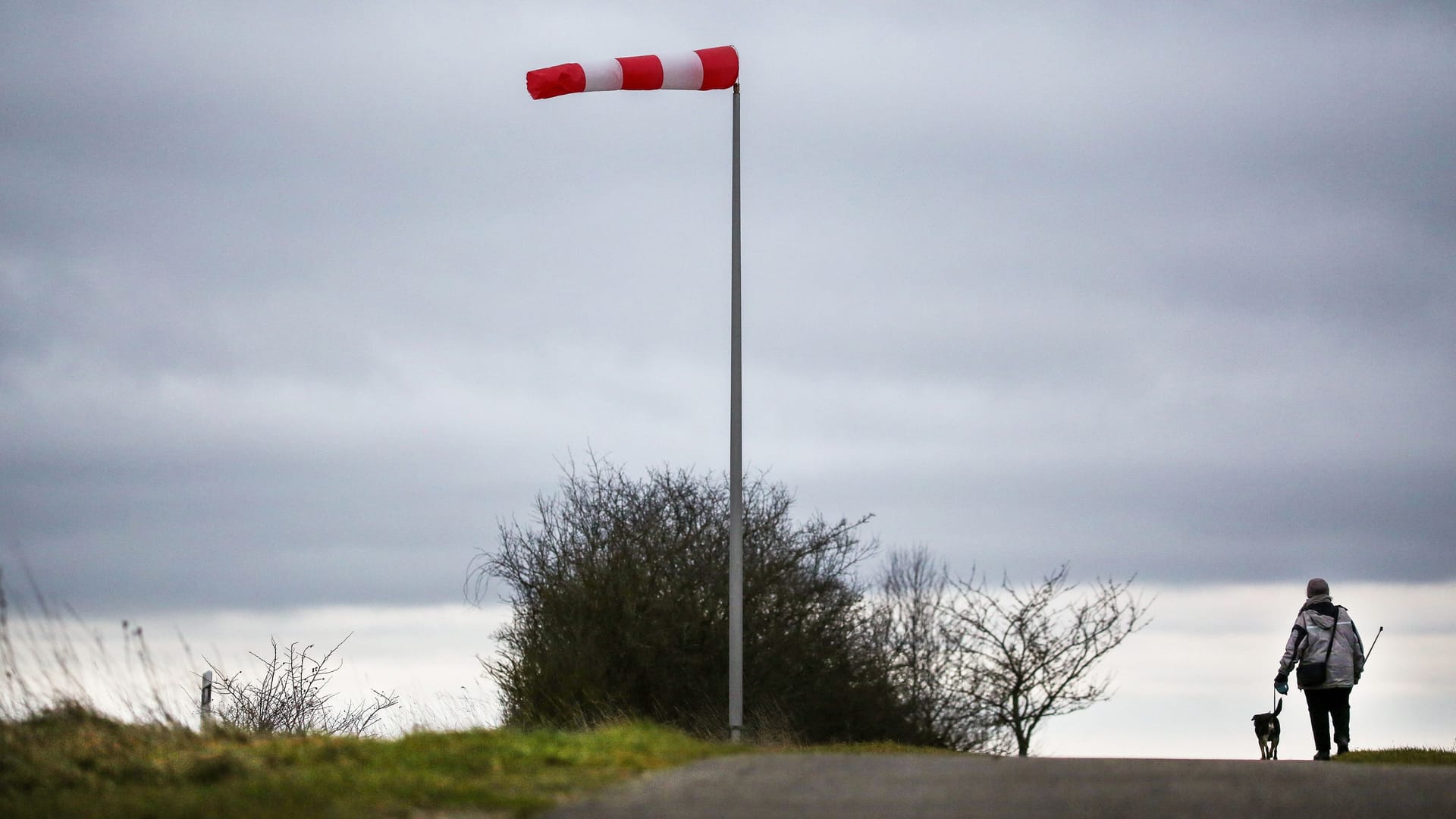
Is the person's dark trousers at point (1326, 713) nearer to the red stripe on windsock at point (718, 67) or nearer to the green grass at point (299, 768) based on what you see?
the green grass at point (299, 768)

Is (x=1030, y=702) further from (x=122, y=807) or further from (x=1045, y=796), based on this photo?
(x=122, y=807)

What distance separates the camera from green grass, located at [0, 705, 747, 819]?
7.45 meters

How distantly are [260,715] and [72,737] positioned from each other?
1306 cm

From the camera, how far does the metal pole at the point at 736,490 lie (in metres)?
15.5

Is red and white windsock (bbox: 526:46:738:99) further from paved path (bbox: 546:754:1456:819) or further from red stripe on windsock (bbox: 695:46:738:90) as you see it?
paved path (bbox: 546:754:1456:819)

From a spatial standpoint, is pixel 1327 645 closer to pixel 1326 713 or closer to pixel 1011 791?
pixel 1326 713

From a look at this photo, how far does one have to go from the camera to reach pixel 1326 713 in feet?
49.5

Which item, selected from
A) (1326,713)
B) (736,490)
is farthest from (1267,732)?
(736,490)

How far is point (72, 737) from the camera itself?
389 inches

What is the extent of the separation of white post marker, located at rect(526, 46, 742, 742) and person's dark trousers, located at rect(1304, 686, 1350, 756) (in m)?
6.11

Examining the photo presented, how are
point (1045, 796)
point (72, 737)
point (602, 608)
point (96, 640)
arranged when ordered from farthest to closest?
1. point (602, 608)
2. point (96, 640)
3. point (72, 737)
4. point (1045, 796)

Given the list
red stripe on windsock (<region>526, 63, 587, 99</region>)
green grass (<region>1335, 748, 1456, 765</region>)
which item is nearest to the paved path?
green grass (<region>1335, 748, 1456, 765</region>)

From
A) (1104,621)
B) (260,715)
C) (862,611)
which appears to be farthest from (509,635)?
(1104,621)

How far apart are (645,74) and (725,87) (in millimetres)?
1105
